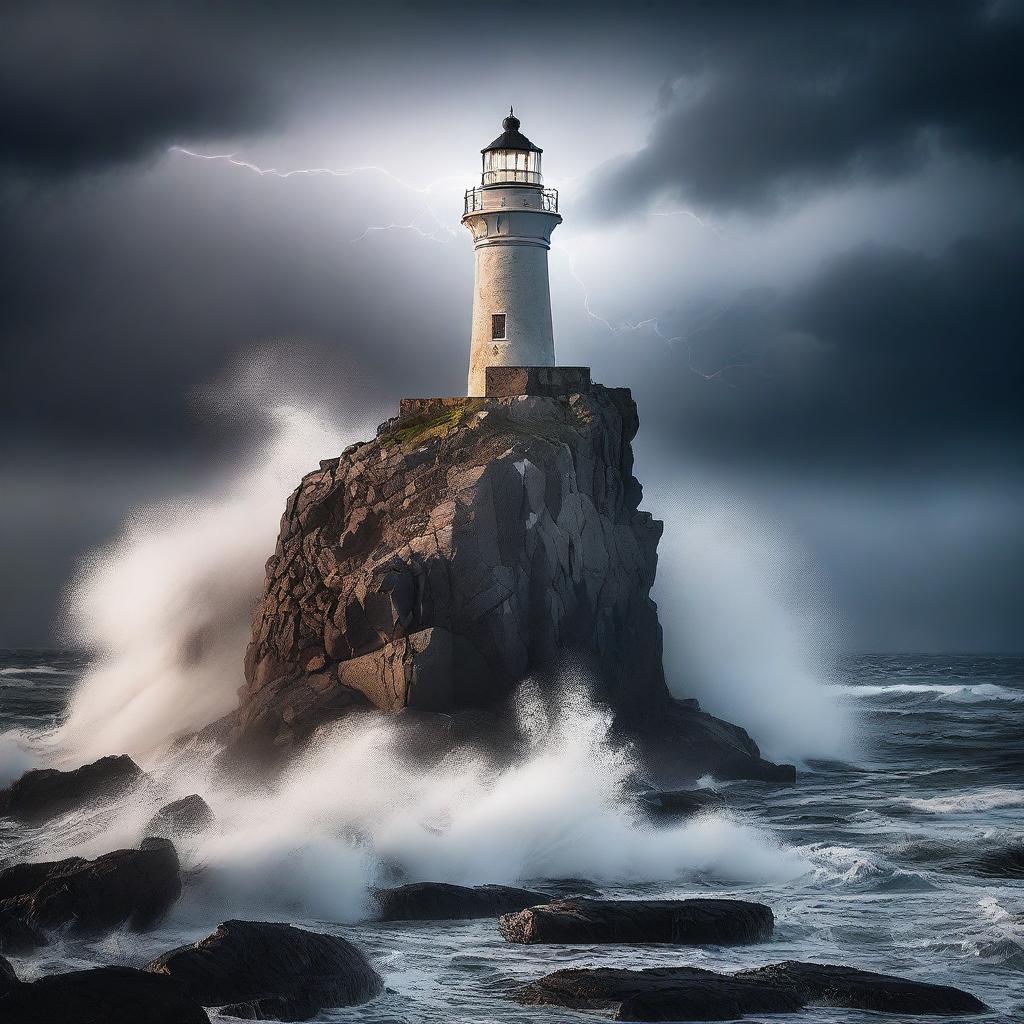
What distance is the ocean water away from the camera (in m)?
16.4

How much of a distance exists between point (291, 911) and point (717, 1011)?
23.6 ft

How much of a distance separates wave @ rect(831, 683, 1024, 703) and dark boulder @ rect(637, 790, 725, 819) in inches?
1431

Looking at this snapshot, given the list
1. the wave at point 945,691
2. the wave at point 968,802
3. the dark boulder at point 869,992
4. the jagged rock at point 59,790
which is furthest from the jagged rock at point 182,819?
the wave at point 945,691

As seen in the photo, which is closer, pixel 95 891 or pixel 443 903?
pixel 95 891

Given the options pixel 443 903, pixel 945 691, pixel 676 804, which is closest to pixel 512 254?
pixel 676 804

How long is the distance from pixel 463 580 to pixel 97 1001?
15.3 meters

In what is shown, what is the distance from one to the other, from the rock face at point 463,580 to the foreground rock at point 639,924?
935 centimetres

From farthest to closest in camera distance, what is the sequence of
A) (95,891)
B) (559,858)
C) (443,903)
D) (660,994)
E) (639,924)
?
(559,858)
(443,903)
(639,924)
(95,891)
(660,994)

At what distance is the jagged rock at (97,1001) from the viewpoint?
12383 millimetres

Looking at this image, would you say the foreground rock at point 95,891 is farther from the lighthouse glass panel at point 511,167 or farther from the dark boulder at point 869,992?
the lighthouse glass panel at point 511,167

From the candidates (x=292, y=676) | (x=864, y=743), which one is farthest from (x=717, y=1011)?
(x=864, y=743)

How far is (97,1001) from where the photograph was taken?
41.2 ft

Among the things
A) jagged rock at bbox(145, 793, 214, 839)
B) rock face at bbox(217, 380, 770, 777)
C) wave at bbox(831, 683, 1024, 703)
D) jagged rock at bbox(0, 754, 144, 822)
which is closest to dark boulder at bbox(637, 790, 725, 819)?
rock face at bbox(217, 380, 770, 777)

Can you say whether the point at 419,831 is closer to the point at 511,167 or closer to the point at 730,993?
the point at 730,993
